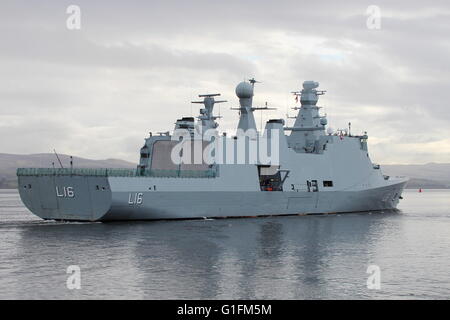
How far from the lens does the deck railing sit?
32.2m

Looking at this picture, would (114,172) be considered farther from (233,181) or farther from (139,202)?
(233,181)

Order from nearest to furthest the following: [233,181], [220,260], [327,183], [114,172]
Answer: [220,260] → [114,172] → [233,181] → [327,183]

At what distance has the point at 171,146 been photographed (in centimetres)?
3838

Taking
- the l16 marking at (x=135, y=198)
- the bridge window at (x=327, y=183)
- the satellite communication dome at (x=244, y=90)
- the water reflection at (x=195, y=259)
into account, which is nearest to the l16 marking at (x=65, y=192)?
the water reflection at (x=195, y=259)

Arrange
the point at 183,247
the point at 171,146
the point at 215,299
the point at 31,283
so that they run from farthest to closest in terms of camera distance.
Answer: the point at 171,146 < the point at 183,247 < the point at 31,283 < the point at 215,299

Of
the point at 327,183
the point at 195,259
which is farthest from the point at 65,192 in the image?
the point at 327,183

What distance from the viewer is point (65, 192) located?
1284 inches

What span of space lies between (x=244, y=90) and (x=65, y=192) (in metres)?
15.3

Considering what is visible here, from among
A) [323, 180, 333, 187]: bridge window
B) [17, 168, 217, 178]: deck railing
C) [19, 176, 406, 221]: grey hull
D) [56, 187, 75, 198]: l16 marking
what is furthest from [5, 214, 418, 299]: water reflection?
[323, 180, 333, 187]: bridge window

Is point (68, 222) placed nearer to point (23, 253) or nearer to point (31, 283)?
point (23, 253)

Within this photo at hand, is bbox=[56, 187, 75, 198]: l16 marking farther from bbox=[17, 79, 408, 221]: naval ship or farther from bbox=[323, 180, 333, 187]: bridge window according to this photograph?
bbox=[323, 180, 333, 187]: bridge window
